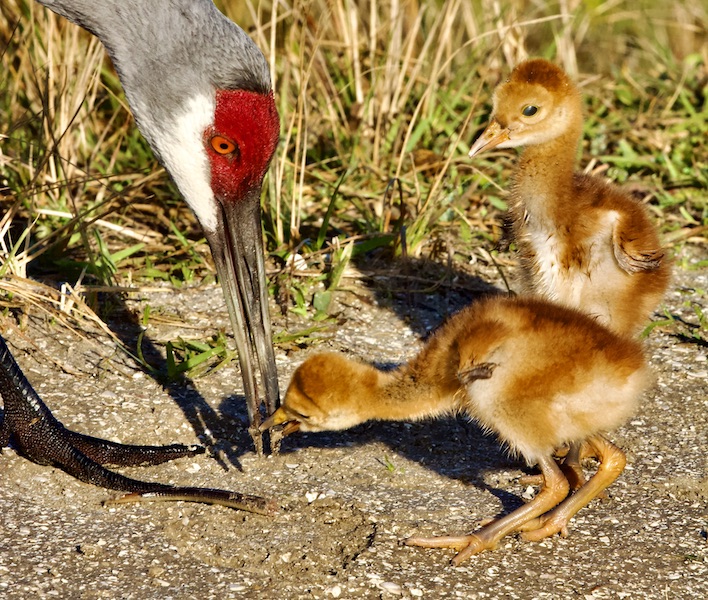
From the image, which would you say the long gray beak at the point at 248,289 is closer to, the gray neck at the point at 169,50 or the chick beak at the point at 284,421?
the chick beak at the point at 284,421

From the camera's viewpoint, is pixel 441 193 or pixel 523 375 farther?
pixel 441 193

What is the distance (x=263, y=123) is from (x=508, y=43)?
3.91 m

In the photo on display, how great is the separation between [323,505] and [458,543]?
0.52 metres

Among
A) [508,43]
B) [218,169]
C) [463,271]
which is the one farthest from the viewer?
[508,43]

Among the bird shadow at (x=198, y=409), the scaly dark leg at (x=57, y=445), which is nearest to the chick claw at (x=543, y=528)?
the bird shadow at (x=198, y=409)

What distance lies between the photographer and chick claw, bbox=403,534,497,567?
140 inches

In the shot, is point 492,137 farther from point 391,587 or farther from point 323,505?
point 391,587

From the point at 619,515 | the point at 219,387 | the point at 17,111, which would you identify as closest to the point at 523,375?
the point at 619,515

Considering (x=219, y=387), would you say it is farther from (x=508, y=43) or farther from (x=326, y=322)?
(x=508, y=43)

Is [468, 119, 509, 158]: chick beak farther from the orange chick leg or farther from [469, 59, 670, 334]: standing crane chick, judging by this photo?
the orange chick leg

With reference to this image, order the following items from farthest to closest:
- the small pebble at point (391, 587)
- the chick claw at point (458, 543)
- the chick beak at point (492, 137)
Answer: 1. the chick beak at point (492, 137)
2. the chick claw at point (458, 543)
3. the small pebble at point (391, 587)

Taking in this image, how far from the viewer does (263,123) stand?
375 cm

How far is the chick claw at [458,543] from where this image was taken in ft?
11.7

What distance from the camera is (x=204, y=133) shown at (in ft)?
12.5
